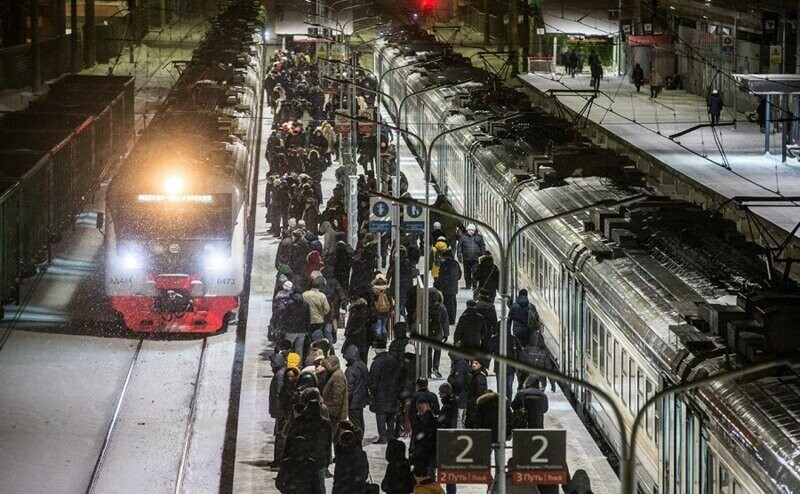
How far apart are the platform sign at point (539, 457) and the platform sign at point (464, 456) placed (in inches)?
11.0

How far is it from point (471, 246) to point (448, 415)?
12.7 meters

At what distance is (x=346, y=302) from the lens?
1160 inches

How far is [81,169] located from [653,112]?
28.0 meters

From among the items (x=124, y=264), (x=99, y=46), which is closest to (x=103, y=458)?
(x=124, y=264)

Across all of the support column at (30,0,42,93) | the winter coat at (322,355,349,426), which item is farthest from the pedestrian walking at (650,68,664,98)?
the winter coat at (322,355,349,426)

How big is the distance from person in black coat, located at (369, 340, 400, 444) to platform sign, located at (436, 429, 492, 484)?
5684 millimetres

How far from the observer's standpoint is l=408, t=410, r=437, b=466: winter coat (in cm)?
1922

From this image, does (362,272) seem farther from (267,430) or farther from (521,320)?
(267,430)

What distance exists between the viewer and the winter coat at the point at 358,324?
2442 cm

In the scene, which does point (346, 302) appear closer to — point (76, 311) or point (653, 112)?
point (76, 311)

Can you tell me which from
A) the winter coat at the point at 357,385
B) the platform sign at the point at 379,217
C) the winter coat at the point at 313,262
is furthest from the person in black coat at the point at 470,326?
the platform sign at the point at 379,217

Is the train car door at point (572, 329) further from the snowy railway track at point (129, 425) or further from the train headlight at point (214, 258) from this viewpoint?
the train headlight at point (214, 258)

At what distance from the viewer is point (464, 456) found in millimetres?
16234

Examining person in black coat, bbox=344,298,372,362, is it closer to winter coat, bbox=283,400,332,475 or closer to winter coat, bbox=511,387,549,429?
winter coat, bbox=511,387,549,429
